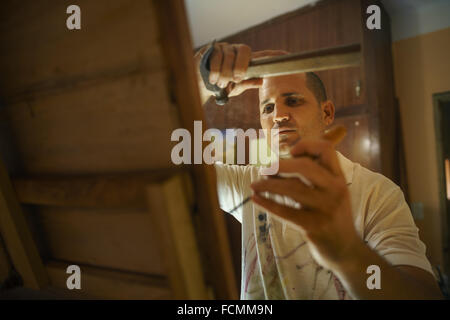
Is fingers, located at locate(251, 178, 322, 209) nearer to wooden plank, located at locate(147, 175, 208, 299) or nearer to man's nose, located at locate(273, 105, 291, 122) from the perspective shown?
wooden plank, located at locate(147, 175, 208, 299)

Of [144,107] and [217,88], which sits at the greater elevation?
[217,88]

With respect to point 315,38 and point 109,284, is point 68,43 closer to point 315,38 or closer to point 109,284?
point 109,284

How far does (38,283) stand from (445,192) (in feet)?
9.17

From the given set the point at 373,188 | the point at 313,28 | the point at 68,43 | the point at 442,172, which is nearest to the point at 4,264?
the point at 68,43

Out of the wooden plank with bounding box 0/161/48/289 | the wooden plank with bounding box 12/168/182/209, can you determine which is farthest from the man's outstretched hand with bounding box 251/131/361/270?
the wooden plank with bounding box 0/161/48/289

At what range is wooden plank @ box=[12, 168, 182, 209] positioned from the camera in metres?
0.40

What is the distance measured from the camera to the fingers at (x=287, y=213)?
0.44 m

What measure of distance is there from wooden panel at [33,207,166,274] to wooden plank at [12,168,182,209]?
0.04 m

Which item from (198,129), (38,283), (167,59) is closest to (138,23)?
(167,59)

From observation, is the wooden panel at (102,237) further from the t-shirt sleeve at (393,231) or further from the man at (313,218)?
the t-shirt sleeve at (393,231)

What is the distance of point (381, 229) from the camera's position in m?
0.74

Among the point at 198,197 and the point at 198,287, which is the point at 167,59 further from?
the point at 198,287

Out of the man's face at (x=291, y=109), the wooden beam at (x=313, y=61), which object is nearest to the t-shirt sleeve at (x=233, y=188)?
the man's face at (x=291, y=109)

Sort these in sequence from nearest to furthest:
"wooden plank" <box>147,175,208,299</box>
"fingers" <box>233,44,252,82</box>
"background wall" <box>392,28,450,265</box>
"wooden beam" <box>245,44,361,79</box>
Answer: "wooden plank" <box>147,175,208,299</box>, "wooden beam" <box>245,44,361,79</box>, "fingers" <box>233,44,252,82</box>, "background wall" <box>392,28,450,265</box>
